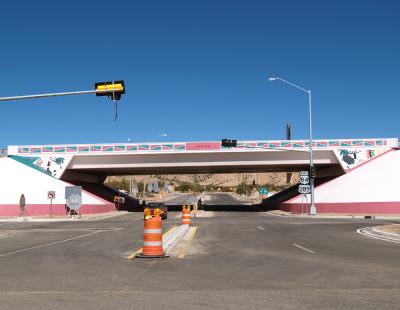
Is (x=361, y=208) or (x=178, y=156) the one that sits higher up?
(x=178, y=156)

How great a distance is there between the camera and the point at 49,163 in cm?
5319

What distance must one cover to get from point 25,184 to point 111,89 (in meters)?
30.7

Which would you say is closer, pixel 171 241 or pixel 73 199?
pixel 171 241

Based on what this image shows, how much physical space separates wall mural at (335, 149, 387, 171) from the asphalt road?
33.1 m

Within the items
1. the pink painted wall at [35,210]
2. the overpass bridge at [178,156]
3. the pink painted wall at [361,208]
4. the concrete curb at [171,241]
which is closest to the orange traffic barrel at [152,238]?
the concrete curb at [171,241]

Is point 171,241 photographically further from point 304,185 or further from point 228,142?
point 304,185

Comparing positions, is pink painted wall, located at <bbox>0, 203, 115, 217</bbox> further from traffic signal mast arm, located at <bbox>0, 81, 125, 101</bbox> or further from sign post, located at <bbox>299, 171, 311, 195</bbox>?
traffic signal mast arm, located at <bbox>0, 81, 125, 101</bbox>

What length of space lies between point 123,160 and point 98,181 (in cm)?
1756

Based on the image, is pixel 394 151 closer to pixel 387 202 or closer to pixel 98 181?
pixel 387 202

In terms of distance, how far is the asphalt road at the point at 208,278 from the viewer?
8523mm

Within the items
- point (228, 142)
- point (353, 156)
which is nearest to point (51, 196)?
point (228, 142)

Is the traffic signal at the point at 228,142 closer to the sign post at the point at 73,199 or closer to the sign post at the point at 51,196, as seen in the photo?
the sign post at the point at 73,199

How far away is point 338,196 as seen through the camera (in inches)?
1868

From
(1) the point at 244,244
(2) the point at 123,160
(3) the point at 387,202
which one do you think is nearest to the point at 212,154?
(2) the point at 123,160
